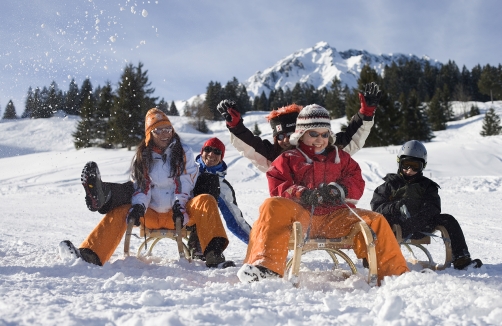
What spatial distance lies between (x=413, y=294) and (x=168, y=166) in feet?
7.43

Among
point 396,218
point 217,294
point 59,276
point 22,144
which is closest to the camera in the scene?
point 217,294

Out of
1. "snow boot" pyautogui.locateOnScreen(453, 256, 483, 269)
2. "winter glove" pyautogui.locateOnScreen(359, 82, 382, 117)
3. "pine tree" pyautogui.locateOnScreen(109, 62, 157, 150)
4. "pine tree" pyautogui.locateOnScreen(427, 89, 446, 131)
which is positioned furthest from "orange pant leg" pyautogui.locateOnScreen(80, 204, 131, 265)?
"pine tree" pyautogui.locateOnScreen(427, 89, 446, 131)

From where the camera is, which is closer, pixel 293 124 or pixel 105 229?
pixel 105 229

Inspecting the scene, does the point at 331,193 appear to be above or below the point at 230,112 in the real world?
below

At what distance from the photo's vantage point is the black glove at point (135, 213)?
10.8 ft

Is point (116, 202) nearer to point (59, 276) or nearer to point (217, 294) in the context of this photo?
point (59, 276)

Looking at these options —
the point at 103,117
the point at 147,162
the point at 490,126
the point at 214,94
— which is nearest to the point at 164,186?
the point at 147,162

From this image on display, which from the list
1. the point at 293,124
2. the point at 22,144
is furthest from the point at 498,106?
the point at 293,124

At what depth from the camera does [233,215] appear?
415 cm

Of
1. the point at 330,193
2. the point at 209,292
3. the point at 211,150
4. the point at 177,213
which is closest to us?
the point at 209,292

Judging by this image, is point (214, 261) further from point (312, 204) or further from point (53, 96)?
point (53, 96)

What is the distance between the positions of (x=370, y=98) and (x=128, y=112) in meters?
26.0

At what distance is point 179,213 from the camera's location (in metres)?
3.43

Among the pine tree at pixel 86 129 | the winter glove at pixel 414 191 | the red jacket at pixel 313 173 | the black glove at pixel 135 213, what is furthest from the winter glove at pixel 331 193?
the pine tree at pixel 86 129
